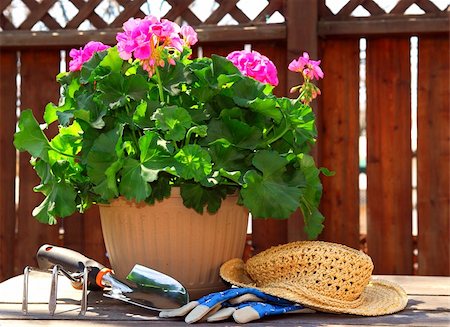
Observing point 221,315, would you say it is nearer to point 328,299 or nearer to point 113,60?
point 328,299

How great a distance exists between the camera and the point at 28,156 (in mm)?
2320

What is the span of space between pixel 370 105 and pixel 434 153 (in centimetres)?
24

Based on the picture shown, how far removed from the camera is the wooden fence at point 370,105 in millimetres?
2176

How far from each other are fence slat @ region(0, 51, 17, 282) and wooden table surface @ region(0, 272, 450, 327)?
1.24 metres

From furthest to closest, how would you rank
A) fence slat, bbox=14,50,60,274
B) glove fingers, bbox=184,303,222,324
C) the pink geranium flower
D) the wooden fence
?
fence slat, bbox=14,50,60,274, the wooden fence, the pink geranium flower, glove fingers, bbox=184,303,222,324

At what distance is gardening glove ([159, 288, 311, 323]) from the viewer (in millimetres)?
915

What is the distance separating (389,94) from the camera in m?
2.23

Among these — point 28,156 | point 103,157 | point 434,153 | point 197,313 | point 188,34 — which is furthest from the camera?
point 28,156

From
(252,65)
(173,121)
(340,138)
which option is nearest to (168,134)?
(173,121)

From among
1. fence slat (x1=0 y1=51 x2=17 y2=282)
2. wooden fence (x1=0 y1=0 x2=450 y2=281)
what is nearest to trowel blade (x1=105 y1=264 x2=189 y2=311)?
wooden fence (x1=0 y1=0 x2=450 y2=281)

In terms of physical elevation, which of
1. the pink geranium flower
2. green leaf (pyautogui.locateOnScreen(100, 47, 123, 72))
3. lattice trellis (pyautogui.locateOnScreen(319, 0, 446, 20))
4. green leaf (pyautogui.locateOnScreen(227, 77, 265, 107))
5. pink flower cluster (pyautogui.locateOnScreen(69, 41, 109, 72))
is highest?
lattice trellis (pyautogui.locateOnScreen(319, 0, 446, 20))

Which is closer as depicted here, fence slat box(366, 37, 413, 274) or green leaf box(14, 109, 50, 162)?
green leaf box(14, 109, 50, 162)

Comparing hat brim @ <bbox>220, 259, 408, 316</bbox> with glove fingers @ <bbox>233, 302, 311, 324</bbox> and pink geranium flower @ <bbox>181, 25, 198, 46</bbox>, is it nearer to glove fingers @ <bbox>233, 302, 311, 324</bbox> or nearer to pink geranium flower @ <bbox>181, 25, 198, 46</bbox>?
glove fingers @ <bbox>233, 302, 311, 324</bbox>

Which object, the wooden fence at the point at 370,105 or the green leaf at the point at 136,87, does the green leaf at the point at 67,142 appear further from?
the wooden fence at the point at 370,105
